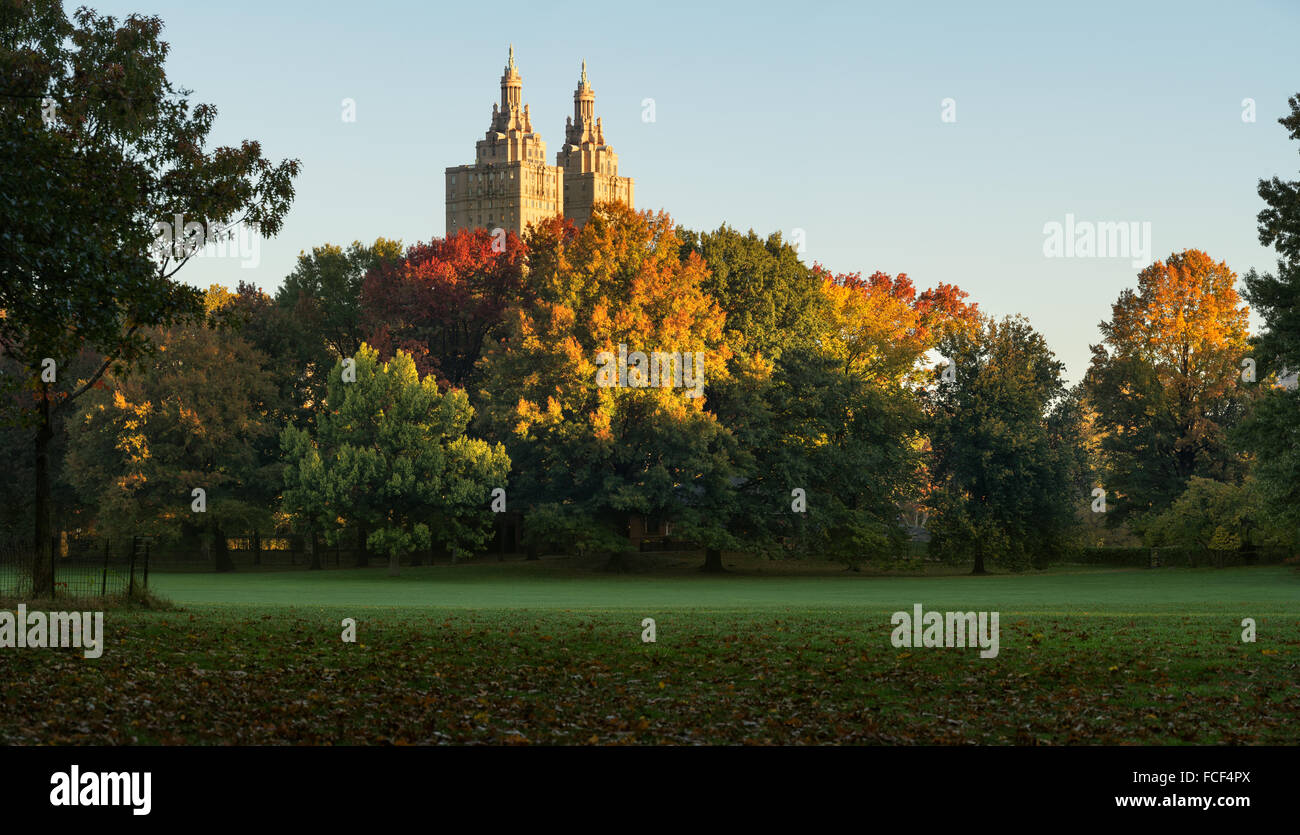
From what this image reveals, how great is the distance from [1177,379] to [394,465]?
4411cm

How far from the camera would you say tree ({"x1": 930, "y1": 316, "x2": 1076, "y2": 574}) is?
62.3 metres

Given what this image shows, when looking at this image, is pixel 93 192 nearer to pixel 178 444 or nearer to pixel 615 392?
pixel 615 392

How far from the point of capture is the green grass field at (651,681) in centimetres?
1387

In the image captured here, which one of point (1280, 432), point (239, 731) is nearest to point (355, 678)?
point (239, 731)

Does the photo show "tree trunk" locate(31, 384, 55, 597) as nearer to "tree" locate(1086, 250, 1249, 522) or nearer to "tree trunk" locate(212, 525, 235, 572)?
"tree trunk" locate(212, 525, 235, 572)

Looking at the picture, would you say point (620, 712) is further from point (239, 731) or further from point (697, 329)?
point (697, 329)

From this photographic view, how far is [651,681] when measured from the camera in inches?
679

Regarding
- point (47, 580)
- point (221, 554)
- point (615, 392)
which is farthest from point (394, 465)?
point (47, 580)

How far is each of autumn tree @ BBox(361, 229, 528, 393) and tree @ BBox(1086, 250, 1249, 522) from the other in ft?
118

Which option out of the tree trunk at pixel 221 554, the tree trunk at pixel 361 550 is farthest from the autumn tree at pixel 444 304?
the tree trunk at pixel 221 554

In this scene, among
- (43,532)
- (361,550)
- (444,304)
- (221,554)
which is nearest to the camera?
(43,532)

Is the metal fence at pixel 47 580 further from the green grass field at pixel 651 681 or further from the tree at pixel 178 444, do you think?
the tree at pixel 178 444

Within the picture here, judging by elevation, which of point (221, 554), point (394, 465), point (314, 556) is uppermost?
point (394, 465)
